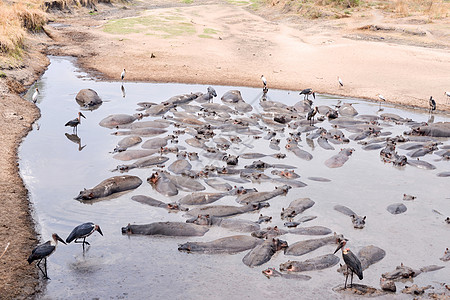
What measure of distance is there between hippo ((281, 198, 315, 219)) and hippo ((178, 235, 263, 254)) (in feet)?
5.06

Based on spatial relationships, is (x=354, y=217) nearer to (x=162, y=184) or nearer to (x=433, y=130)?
(x=162, y=184)

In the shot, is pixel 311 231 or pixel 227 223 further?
pixel 227 223

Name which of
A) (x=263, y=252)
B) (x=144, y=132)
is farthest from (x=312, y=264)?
(x=144, y=132)

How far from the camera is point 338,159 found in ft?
53.1

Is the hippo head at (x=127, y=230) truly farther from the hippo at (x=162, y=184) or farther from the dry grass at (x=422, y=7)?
the dry grass at (x=422, y=7)

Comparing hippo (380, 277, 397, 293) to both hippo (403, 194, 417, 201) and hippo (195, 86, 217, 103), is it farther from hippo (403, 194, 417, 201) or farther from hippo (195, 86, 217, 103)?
hippo (195, 86, 217, 103)

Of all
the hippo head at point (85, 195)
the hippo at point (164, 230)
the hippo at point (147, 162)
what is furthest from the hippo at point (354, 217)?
the hippo head at point (85, 195)

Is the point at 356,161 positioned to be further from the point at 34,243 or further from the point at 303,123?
the point at 34,243

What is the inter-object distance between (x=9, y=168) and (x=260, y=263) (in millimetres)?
8341

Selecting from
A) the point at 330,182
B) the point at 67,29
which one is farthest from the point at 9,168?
the point at 67,29

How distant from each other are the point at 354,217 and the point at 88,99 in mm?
13778

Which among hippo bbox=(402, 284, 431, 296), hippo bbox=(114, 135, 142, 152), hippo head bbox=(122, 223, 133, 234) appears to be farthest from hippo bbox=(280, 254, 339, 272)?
hippo bbox=(114, 135, 142, 152)

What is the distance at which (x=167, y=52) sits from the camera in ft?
108

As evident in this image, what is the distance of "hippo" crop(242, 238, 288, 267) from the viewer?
1038 centimetres
